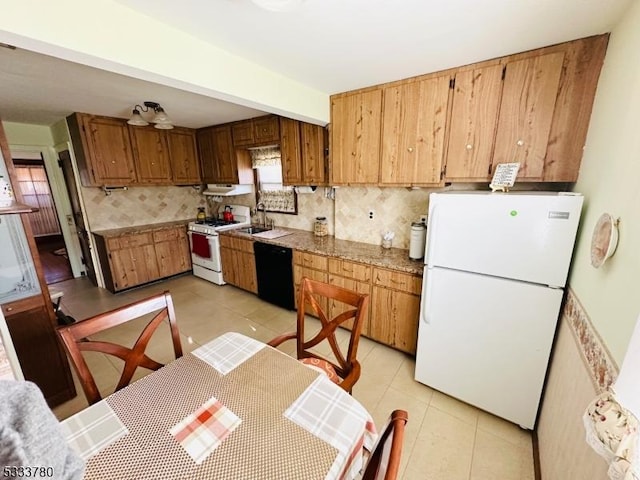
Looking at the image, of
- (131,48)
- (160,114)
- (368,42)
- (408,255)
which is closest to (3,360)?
(131,48)

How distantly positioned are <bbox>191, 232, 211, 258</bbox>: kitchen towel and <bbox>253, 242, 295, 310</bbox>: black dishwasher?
42.4 inches

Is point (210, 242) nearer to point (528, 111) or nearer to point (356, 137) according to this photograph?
point (356, 137)

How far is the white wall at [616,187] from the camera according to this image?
875mm

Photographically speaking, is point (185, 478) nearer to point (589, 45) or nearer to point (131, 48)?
point (131, 48)

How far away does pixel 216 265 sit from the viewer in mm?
3973

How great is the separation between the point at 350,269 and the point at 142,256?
10.7 feet

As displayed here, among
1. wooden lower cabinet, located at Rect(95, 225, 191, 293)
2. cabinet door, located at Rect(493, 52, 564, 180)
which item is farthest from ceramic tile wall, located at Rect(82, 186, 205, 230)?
cabinet door, located at Rect(493, 52, 564, 180)

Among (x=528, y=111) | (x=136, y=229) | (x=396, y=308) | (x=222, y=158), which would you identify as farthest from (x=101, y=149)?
(x=528, y=111)

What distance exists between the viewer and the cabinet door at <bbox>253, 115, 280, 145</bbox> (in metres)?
3.19

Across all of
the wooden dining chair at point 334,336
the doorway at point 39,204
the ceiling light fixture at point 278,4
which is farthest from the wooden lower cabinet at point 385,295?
the doorway at point 39,204

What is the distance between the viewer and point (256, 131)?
3.42 metres

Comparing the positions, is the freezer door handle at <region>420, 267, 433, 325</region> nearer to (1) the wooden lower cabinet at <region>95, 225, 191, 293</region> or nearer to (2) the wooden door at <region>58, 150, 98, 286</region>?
(1) the wooden lower cabinet at <region>95, 225, 191, 293</region>

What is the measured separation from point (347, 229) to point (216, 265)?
7.09 ft

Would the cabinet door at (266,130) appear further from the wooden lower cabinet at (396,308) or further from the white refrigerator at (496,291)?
the white refrigerator at (496,291)
